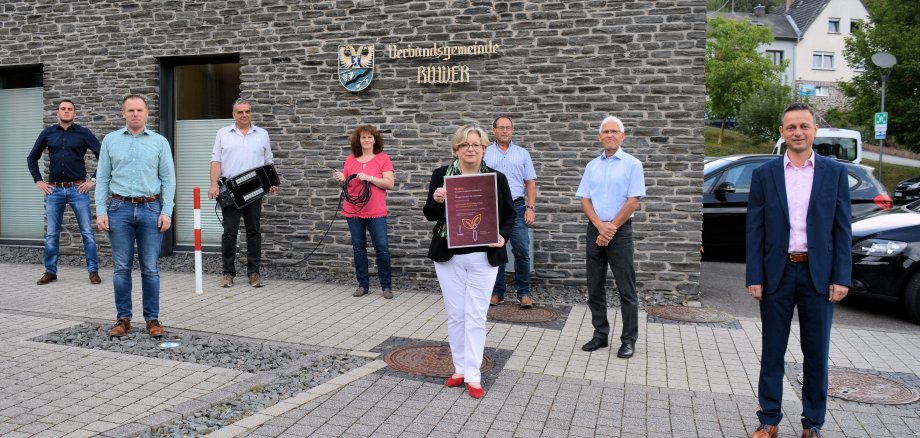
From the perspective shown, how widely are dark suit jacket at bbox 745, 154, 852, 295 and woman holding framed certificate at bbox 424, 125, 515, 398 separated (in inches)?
65.2

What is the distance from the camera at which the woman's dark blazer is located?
5.22m

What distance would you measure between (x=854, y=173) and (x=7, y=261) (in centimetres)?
1242

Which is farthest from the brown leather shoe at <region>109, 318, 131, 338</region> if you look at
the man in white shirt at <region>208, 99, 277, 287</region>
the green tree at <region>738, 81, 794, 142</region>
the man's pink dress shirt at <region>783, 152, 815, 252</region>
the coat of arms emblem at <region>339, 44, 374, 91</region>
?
the green tree at <region>738, 81, 794, 142</region>

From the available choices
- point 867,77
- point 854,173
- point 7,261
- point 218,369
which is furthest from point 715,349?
point 867,77

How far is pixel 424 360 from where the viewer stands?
5.93m

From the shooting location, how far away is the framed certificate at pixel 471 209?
5.16 metres

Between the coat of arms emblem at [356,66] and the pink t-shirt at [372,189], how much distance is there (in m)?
1.75

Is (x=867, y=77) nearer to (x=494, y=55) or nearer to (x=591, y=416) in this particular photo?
(x=494, y=55)

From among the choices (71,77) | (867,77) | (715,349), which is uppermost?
(867,77)

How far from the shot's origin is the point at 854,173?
37.6 ft

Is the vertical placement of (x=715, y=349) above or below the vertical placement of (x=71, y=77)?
below

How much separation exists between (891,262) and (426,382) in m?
5.45

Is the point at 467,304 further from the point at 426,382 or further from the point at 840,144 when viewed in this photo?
the point at 840,144

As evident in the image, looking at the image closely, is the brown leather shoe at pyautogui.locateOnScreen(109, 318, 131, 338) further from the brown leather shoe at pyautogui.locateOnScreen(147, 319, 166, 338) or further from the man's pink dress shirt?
the man's pink dress shirt
